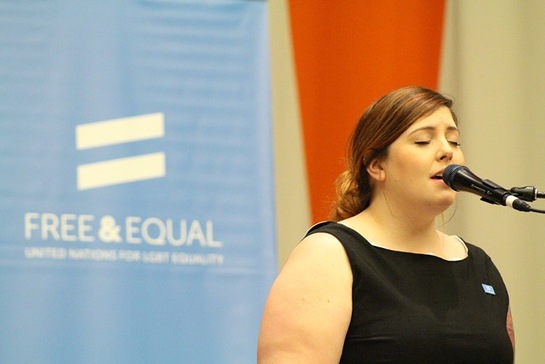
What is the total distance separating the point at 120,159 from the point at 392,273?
1.11 metres

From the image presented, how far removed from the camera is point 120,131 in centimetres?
294

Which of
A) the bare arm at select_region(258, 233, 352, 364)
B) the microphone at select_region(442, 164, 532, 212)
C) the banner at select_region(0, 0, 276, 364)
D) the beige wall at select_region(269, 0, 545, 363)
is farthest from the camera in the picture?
the beige wall at select_region(269, 0, 545, 363)

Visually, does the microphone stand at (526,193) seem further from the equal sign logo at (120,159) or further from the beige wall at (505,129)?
the beige wall at (505,129)

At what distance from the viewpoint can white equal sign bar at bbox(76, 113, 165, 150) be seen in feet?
9.52

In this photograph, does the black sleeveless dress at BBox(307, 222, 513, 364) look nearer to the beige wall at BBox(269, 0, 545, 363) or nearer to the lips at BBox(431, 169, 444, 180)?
the lips at BBox(431, 169, 444, 180)

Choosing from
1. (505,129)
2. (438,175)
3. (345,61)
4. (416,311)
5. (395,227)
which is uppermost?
(345,61)

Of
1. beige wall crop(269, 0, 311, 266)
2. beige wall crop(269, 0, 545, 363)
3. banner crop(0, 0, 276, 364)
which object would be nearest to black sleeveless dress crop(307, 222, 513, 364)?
banner crop(0, 0, 276, 364)

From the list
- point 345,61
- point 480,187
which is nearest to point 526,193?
point 480,187

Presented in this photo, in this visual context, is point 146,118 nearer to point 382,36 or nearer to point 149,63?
point 149,63

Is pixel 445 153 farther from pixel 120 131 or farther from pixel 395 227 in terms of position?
pixel 120 131

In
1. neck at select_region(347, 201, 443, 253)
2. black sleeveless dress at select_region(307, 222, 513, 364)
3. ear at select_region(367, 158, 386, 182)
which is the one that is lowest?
black sleeveless dress at select_region(307, 222, 513, 364)

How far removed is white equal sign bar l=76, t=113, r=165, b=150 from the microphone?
3.86 feet

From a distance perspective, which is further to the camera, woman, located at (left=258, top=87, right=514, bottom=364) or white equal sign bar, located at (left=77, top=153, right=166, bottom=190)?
white equal sign bar, located at (left=77, top=153, right=166, bottom=190)

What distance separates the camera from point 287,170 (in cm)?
326
